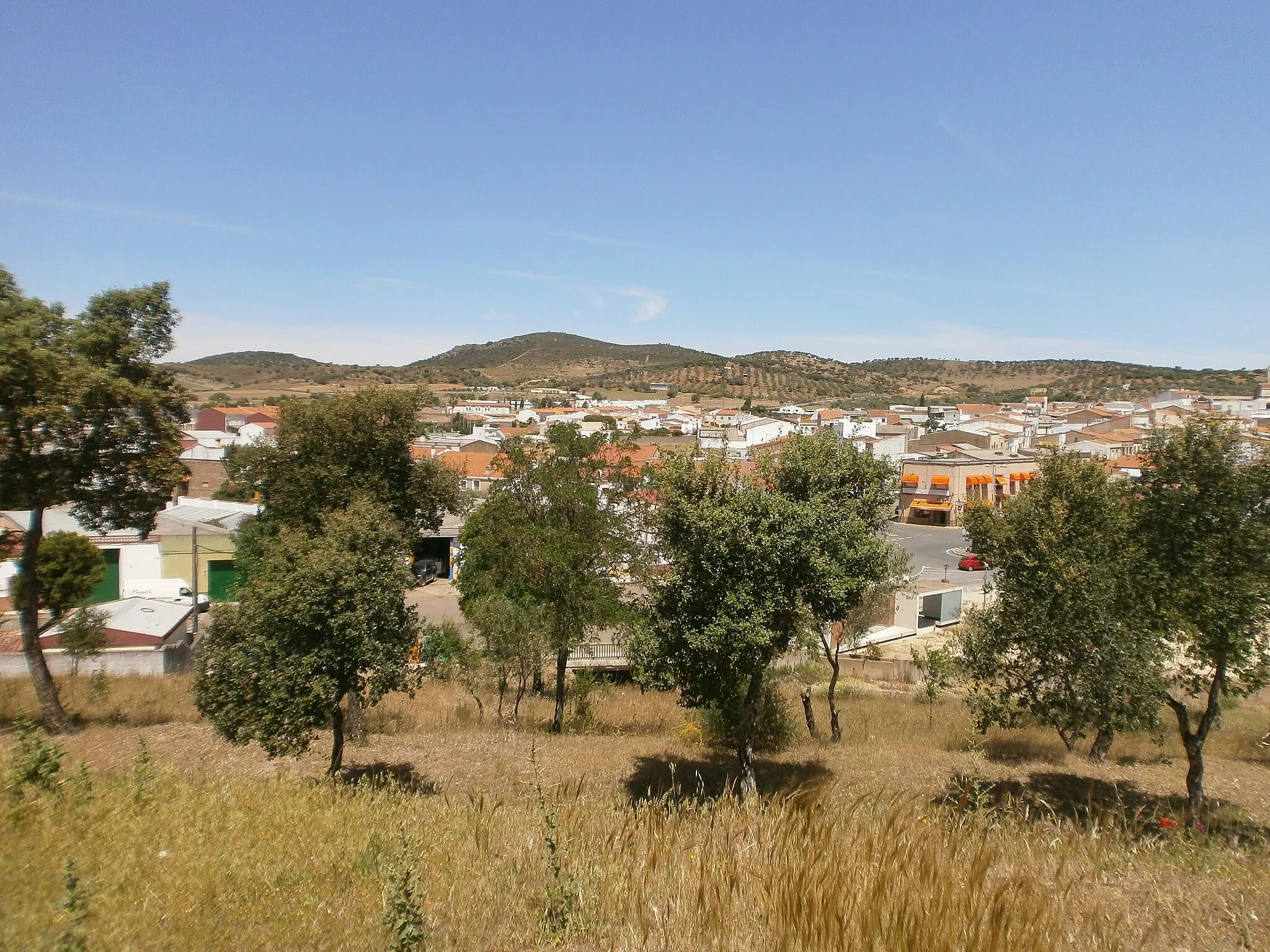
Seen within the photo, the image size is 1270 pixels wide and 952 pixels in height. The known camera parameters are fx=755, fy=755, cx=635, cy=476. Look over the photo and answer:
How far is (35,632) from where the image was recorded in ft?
34.8

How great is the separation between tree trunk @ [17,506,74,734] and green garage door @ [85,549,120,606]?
55.0ft

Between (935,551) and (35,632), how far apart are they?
3853 centimetres

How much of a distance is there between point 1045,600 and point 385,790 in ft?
26.3

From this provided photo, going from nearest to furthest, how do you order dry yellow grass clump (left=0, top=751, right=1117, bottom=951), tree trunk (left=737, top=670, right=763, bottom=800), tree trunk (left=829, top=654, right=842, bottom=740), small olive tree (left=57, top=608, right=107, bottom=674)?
dry yellow grass clump (left=0, top=751, right=1117, bottom=951) → tree trunk (left=737, top=670, right=763, bottom=800) → tree trunk (left=829, top=654, right=842, bottom=740) → small olive tree (left=57, top=608, right=107, bottom=674)

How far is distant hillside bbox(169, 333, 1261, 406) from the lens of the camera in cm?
13588

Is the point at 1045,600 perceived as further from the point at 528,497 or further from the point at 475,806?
the point at 528,497

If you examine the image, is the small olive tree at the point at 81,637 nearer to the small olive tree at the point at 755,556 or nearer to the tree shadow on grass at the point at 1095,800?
the small olive tree at the point at 755,556

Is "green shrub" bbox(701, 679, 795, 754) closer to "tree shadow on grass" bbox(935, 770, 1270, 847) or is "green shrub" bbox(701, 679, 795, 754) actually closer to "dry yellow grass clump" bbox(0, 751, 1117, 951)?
"tree shadow on grass" bbox(935, 770, 1270, 847)

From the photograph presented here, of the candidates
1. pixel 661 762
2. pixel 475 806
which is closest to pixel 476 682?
pixel 661 762

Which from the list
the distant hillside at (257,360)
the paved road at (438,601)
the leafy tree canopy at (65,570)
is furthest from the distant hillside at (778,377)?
the leafy tree canopy at (65,570)

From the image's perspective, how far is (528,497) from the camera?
14.0 m

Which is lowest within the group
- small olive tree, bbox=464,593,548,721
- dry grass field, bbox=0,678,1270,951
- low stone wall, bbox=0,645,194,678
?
low stone wall, bbox=0,645,194,678

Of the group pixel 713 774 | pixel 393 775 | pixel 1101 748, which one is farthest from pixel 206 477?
pixel 1101 748

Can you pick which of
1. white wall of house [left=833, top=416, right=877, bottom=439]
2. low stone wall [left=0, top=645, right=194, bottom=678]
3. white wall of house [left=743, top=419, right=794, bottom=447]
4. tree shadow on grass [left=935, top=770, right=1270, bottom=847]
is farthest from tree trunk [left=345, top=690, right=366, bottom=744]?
white wall of house [left=833, top=416, right=877, bottom=439]
